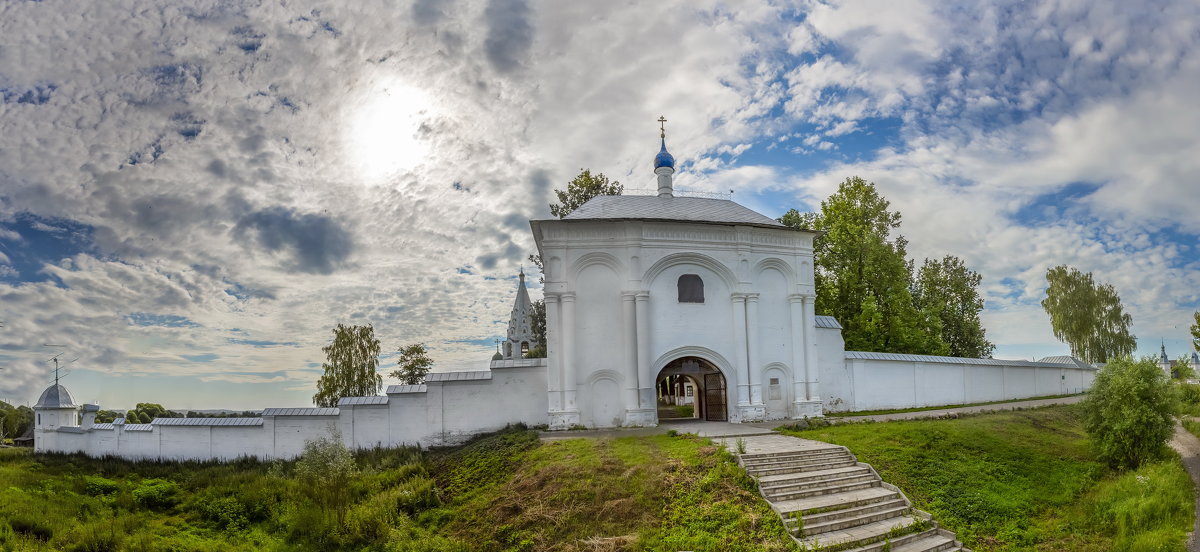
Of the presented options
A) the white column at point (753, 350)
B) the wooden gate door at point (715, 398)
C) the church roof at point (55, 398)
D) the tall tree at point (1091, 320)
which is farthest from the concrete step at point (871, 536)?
the tall tree at point (1091, 320)

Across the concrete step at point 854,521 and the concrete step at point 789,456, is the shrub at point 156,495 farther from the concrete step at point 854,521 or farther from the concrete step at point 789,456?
the concrete step at point 854,521

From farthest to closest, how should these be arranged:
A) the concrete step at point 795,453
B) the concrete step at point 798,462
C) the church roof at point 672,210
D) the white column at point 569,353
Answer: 1. the church roof at point 672,210
2. the white column at point 569,353
3. the concrete step at point 795,453
4. the concrete step at point 798,462

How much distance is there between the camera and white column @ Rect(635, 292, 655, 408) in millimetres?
18889

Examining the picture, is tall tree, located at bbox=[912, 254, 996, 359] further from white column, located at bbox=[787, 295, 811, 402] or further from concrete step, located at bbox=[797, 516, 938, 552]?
concrete step, located at bbox=[797, 516, 938, 552]

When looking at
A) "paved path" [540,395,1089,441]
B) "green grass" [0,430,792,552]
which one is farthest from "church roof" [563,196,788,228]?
"green grass" [0,430,792,552]

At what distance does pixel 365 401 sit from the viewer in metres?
18.3

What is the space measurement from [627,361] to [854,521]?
876 cm

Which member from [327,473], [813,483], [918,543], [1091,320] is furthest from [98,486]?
[1091,320]

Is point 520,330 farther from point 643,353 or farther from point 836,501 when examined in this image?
point 836,501

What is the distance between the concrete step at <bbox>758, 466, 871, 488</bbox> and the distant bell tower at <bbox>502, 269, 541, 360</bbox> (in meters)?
18.1

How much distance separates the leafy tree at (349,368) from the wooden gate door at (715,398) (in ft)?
59.3

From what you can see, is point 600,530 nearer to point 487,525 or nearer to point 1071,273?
point 487,525

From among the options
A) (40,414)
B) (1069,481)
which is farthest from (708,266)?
(40,414)

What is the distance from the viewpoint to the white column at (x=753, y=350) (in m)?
20.0
